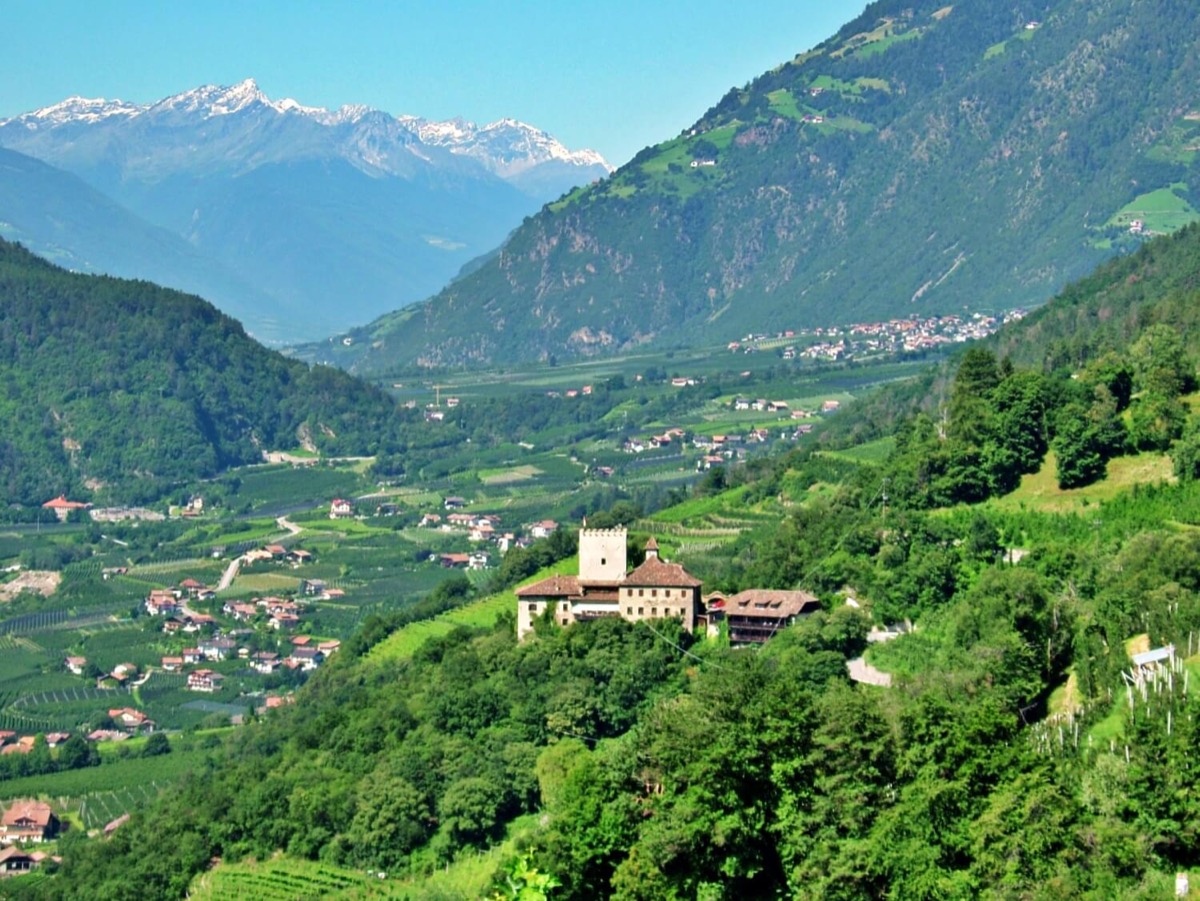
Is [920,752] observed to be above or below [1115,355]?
below

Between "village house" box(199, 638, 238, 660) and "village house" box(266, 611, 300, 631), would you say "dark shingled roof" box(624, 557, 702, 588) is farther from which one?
"village house" box(266, 611, 300, 631)

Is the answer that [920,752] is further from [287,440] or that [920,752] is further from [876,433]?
[287,440]

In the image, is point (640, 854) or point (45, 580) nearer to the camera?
point (640, 854)

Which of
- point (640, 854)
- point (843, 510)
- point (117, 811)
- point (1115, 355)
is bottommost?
point (117, 811)

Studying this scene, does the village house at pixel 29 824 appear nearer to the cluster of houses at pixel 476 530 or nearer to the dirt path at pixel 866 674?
the dirt path at pixel 866 674

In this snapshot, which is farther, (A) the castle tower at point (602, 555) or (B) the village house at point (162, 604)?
(B) the village house at point (162, 604)

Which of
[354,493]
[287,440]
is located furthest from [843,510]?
[287,440]

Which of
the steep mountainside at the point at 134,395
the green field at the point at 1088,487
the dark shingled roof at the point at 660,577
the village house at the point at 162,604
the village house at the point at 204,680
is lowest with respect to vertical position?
the village house at the point at 204,680

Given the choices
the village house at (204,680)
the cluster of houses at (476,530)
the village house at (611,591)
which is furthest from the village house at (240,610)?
the village house at (611,591)
